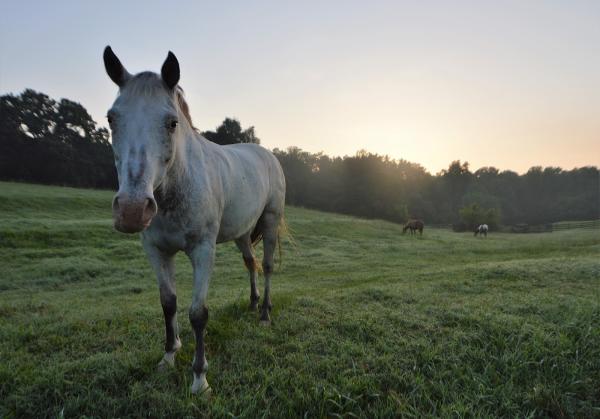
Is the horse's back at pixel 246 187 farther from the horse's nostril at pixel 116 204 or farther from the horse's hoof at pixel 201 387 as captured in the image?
the horse's nostril at pixel 116 204

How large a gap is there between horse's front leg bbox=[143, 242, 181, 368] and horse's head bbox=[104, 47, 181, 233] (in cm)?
109

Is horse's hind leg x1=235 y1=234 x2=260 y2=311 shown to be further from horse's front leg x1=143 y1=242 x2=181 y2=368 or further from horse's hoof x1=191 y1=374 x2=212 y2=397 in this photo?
horse's hoof x1=191 y1=374 x2=212 y2=397

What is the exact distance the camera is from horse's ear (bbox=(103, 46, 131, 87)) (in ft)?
7.73

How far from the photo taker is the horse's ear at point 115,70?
2.36 metres

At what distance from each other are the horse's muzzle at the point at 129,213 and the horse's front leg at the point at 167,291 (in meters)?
1.16

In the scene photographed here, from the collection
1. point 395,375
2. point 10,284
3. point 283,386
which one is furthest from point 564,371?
point 10,284

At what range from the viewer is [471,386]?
2.68 m

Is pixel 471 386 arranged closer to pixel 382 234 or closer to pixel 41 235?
pixel 41 235

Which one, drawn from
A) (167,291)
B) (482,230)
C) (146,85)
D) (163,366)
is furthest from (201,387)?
(482,230)

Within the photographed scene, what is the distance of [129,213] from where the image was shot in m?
1.88

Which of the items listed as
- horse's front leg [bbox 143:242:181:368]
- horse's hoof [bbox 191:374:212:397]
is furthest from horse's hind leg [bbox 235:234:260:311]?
horse's hoof [bbox 191:374:212:397]

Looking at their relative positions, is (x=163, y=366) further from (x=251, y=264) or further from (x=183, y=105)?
(x=183, y=105)

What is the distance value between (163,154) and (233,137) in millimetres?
43368

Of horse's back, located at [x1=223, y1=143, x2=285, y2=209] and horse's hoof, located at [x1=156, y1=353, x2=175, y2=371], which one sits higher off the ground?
horse's back, located at [x1=223, y1=143, x2=285, y2=209]
